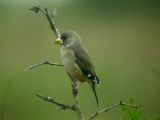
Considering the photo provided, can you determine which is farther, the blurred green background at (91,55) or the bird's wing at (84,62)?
the blurred green background at (91,55)

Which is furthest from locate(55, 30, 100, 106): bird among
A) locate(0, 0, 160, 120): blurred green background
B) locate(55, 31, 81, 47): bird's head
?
locate(0, 0, 160, 120): blurred green background

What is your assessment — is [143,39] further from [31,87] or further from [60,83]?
[31,87]

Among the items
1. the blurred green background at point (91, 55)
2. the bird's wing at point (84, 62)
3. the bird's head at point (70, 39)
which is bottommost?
the blurred green background at point (91, 55)

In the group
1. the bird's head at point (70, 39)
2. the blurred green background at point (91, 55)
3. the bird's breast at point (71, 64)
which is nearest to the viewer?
the bird's breast at point (71, 64)

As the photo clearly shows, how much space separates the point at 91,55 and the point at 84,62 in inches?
165

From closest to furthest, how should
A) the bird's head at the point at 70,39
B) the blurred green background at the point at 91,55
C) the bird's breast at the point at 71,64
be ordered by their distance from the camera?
the bird's breast at the point at 71,64 → the bird's head at the point at 70,39 → the blurred green background at the point at 91,55

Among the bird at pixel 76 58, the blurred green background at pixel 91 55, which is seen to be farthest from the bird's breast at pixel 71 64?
the blurred green background at pixel 91 55

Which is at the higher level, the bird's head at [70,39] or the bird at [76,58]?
the bird's head at [70,39]

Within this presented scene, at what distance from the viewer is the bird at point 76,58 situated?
13.6 feet

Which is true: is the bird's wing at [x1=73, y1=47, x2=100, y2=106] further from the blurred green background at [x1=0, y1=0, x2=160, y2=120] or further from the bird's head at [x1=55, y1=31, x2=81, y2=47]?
the blurred green background at [x1=0, y1=0, x2=160, y2=120]

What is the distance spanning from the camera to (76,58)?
4250mm

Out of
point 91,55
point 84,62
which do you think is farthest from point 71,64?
point 91,55

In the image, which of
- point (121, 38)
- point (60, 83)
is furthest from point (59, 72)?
point (121, 38)

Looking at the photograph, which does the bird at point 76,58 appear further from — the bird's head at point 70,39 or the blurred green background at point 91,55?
the blurred green background at point 91,55
